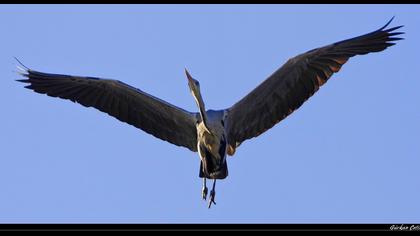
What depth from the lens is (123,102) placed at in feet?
52.7

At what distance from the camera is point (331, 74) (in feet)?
50.1

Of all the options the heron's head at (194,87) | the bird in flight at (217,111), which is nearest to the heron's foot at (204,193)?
the bird in flight at (217,111)

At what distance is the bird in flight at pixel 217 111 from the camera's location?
602 inches

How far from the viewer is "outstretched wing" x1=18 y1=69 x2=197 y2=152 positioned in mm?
15875

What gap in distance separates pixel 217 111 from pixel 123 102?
164 centimetres

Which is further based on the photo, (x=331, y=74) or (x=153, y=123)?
(x=153, y=123)

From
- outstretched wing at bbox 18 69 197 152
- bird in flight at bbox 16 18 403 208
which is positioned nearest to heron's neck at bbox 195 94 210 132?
bird in flight at bbox 16 18 403 208

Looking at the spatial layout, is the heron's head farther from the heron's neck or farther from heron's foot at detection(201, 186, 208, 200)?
heron's foot at detection(201, 186, 208, 200)

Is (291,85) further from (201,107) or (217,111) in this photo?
(201,107)

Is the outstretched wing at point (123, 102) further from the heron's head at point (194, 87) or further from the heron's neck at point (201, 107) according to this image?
the heron's head at point (194, 87)
